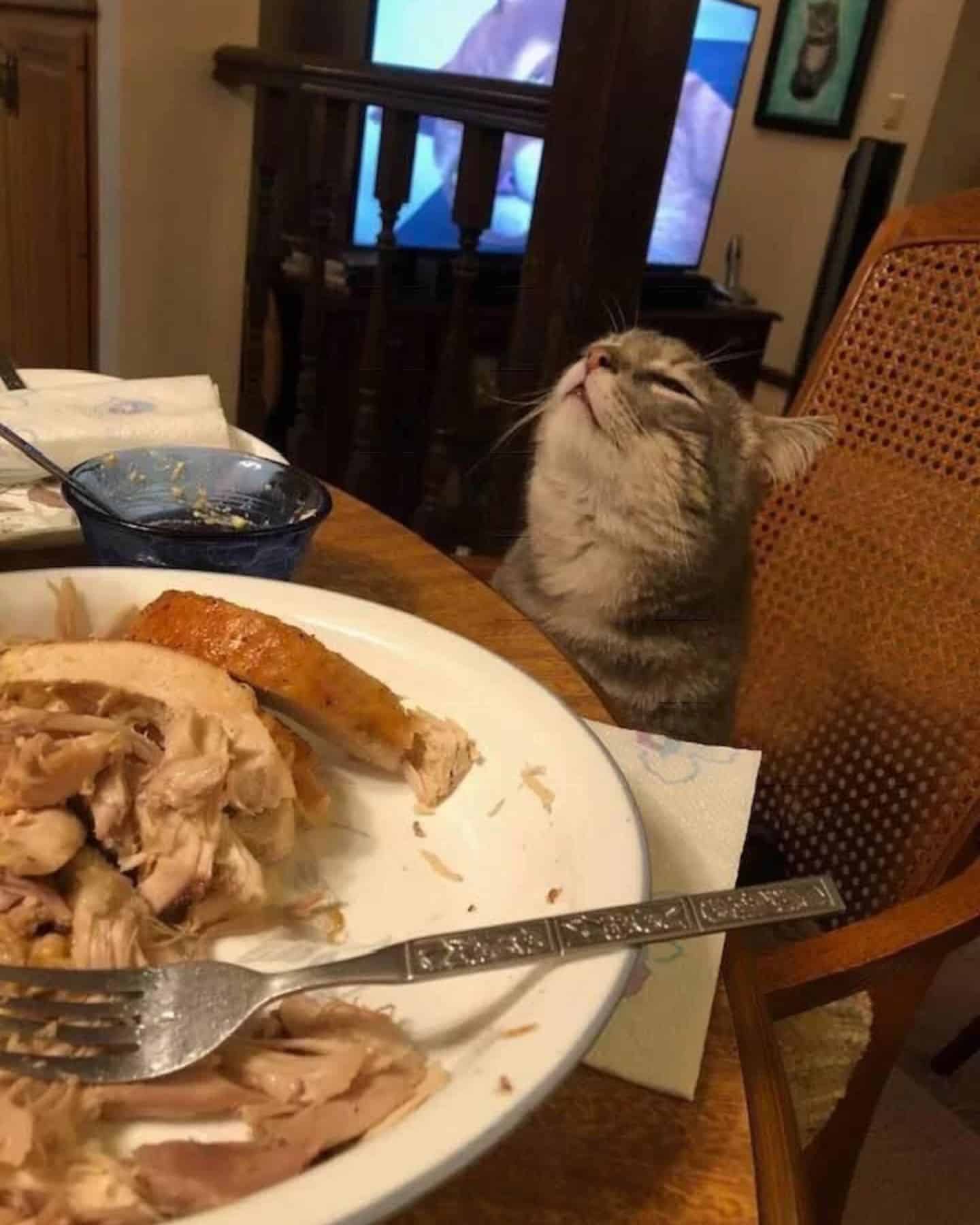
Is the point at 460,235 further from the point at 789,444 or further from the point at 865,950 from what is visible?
the point at 865,950

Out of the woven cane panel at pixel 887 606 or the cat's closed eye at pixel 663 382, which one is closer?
the woven cane panel at pixel 887 606

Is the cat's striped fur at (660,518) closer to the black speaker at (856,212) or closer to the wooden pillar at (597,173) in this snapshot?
the wooden pillar at (597,173)

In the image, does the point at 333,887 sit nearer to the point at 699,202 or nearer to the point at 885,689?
the point at 885,689

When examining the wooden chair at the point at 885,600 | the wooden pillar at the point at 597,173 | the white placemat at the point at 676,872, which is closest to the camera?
the white placemat at the point at 676,872

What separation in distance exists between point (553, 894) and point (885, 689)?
0.69 m

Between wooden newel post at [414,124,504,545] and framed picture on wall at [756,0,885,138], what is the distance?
6.89ft

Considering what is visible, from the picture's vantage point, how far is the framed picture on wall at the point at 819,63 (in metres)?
3.31

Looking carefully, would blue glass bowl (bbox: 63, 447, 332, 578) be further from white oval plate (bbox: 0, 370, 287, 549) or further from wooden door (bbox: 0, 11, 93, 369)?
wooden door (bbox: 0, 11, 93, 369)

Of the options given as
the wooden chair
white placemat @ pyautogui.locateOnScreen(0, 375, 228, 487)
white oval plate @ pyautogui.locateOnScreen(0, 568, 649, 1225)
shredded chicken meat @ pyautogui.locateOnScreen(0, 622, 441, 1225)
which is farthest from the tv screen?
shredded chicken meat @ pyautogui.locateOnScreen(0, 622, 441, 1225)

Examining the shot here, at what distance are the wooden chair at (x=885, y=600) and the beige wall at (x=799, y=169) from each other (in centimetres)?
253

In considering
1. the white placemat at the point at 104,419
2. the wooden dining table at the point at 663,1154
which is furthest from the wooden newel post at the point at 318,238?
the wooden dining table at the point at 663,1154

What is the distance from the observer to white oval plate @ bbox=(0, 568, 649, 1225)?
330 millimetres

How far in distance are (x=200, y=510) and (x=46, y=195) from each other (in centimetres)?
179

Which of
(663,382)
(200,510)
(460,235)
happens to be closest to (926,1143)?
(663,382)
